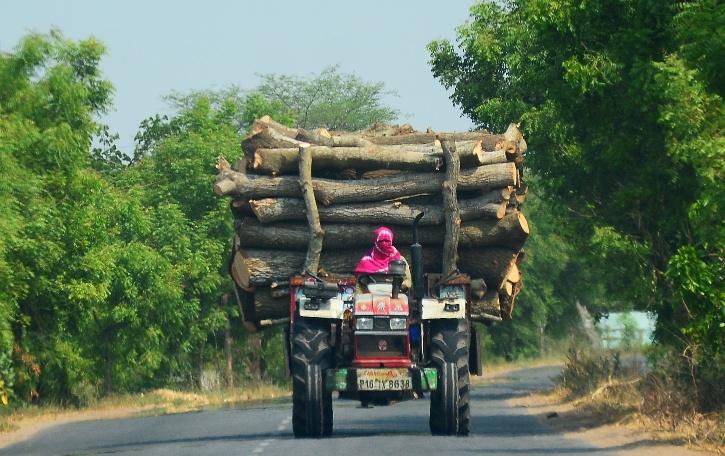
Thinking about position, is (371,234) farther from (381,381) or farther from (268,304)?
(381,381)

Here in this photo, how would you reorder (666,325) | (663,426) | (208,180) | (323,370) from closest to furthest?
(323,370) < (663,426) < (666,325) < (208,180)

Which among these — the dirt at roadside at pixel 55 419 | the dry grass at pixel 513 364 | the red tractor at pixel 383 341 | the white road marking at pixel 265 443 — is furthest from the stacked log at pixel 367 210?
the dry grass at pixel 513 364

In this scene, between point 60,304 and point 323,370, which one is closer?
point 323,370

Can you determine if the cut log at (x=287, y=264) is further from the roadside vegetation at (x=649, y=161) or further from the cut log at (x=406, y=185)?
the roadside vegetation at (x=649, y=161)

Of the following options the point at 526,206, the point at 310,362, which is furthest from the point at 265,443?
the point at 526,206

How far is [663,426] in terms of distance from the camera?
22938mm

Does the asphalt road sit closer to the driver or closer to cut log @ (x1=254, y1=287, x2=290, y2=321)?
cut log @ (x1=254, y1=287, x2=290, y2=321)

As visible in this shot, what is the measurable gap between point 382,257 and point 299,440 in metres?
2.61

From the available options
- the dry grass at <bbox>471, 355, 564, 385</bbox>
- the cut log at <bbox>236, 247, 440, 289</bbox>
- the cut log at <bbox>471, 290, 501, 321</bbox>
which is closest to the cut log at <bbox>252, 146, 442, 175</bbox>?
the cut log at <bbox>236, 247, 440, 289</bbox>

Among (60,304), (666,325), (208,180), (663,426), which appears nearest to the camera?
(663,426)

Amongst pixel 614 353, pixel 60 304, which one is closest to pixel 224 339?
pixel 60 304

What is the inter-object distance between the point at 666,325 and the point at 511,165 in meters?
7.97

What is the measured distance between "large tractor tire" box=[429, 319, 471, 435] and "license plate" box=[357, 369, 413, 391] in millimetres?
522

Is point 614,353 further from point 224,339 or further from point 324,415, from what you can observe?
point 224,339
